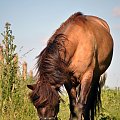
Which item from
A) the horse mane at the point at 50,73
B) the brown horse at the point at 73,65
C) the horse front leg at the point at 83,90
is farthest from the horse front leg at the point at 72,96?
the horse mane at the point at 50,73

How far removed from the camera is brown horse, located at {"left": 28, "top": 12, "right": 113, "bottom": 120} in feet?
18.5

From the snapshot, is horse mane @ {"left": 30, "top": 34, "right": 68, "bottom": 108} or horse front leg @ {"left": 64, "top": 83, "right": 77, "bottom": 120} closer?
horse mane @ {"left": 30, "top": 34, "right": 68, "bottom": 108}

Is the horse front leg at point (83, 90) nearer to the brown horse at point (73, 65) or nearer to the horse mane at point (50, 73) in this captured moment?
the brown horse at point (73, 65)

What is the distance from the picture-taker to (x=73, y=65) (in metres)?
6.91

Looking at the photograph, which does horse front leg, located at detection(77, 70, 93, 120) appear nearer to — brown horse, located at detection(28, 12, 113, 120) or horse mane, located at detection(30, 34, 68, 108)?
brown horse, located at detection(28, 12, 113, 120)

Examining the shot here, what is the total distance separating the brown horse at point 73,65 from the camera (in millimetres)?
5633

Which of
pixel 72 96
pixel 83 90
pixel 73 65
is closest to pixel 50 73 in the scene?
pixel 73 65

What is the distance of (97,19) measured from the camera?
9234mm

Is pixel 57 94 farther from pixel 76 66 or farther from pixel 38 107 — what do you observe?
pixel 76 66

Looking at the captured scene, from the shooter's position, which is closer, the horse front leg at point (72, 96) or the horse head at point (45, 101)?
the horse head at point (45, 101)

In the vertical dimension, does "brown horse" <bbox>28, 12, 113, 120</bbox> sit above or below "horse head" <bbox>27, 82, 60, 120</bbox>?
above

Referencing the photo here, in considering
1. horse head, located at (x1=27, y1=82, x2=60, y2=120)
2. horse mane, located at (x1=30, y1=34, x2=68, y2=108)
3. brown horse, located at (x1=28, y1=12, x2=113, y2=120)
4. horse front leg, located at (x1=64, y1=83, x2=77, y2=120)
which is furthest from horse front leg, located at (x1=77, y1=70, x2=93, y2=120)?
horse head, located at (x1=27, y1=82, x2=60, y2=120)

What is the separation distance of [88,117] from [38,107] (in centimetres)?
319

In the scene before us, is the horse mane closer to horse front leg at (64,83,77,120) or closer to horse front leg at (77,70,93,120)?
horse front leg at (77,70,93,120)
